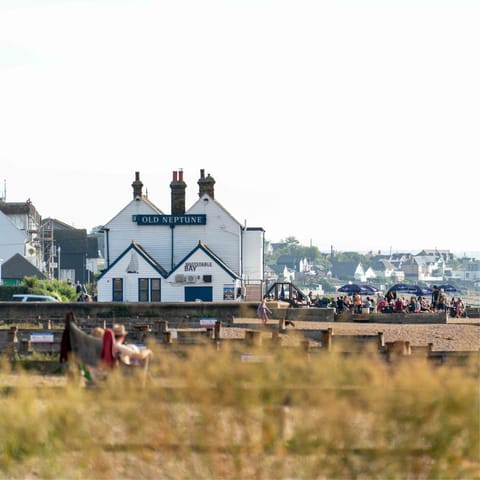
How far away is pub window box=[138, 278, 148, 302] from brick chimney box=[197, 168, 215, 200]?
5.78 meters

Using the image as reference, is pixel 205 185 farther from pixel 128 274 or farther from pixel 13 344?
pixel 13 344

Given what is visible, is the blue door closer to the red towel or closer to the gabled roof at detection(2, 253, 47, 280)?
the gabled roof at detection(2, 253, 47, 280)

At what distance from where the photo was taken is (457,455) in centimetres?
1207

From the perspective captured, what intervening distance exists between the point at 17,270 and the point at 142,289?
65.5 feet

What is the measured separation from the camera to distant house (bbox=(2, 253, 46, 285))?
70062 mm

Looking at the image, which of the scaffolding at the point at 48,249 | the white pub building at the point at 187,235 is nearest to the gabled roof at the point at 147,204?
the white pub building at the point at 187,235

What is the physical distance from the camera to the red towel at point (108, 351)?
1544 centimetres

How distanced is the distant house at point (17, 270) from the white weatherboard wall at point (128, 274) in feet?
56.9

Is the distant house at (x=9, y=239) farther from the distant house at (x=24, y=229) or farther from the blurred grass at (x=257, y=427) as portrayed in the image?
the blurred grass at (x=257, y=427)

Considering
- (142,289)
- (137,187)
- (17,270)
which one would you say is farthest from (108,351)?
(17,270)

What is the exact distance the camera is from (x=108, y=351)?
15523 mm

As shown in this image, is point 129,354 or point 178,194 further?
point 178,194

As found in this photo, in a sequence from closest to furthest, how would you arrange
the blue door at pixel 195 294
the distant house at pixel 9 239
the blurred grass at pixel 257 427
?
the blurred grass at pixel 257 427 < the blue door at pixel 195 294 < the distant house at pixel 9 239

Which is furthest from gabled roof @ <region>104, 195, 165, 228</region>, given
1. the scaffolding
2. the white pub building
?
the scaffolding
